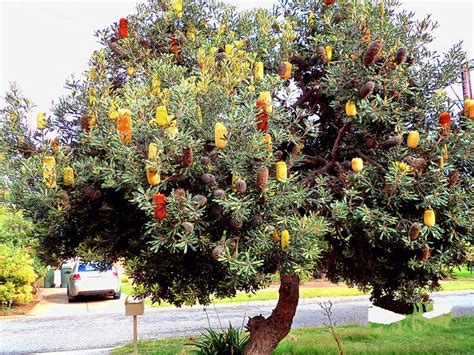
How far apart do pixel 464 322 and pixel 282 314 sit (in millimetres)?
5948

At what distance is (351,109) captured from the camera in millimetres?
3252

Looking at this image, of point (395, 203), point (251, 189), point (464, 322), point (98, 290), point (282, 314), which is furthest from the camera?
point (98, 290)

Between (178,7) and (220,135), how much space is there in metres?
1.50

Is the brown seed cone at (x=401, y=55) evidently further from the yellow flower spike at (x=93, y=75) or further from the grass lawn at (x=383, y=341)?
the grass lawn at (x=383, y=341)

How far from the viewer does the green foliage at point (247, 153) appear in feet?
9.43

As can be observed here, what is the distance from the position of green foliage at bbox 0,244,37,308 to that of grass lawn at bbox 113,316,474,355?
595 cm

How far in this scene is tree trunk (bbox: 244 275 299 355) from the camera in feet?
14.9

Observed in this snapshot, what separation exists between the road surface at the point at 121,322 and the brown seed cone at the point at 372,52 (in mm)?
5472

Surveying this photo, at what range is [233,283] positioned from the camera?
3.08m

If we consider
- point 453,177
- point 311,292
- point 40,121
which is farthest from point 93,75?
point 311,292

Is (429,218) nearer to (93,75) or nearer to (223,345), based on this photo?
(93,75)

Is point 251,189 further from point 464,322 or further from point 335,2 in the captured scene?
point 464,322

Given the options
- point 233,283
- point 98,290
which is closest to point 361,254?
point 233,283

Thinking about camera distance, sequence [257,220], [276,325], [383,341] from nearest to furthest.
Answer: [257,220] < [276,325] < [383,341]
